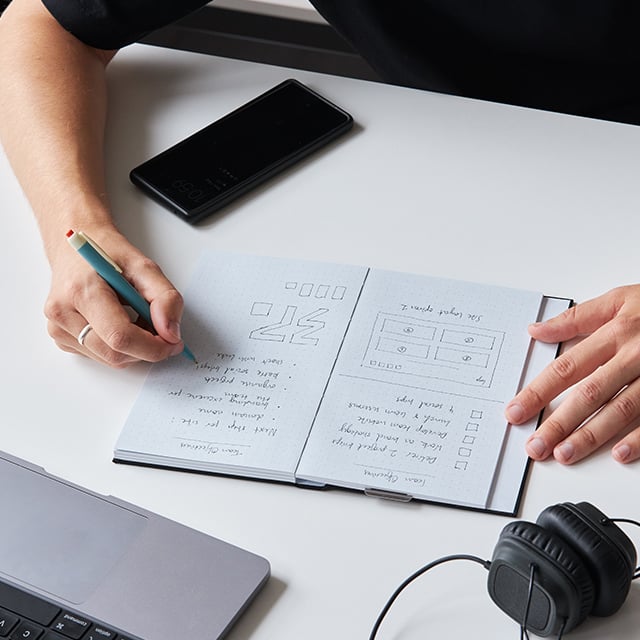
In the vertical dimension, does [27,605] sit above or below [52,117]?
below

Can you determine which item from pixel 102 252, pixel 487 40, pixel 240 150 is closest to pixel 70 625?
pixel 102 252

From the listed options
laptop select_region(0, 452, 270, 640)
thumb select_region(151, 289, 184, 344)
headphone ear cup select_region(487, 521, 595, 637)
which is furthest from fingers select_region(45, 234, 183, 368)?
headphone ear cup select_region(487, 521, 595, 637)

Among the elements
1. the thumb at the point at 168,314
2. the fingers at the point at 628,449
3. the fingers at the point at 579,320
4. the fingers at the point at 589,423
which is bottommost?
the fingers at the point at 628,449

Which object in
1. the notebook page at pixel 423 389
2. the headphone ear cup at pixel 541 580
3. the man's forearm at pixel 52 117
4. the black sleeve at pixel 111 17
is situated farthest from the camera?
the black sleeve at pixel 111 17

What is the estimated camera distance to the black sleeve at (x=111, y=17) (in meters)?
1.23

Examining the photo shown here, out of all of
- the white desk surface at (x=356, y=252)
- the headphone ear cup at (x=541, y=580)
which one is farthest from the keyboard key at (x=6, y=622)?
the headphone ear cup at (x=541, y=580)

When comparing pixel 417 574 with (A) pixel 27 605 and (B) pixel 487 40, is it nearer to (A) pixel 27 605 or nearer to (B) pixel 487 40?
(A) pixel 27 605

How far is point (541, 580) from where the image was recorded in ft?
2.35

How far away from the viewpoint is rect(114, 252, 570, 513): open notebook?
2.80 ft

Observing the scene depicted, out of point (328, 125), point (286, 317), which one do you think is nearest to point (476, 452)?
point (286, 317)

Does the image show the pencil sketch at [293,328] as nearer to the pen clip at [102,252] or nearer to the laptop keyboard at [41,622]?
the pen clip at [102,252]

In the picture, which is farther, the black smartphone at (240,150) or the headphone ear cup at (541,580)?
the black smartphone at (240,150)

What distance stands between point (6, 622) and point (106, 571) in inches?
3.1

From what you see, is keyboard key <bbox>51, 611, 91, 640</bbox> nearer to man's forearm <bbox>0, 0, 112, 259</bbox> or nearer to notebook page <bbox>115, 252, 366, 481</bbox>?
notebook page <bbox>115, 252, 366, 481</bbox>
